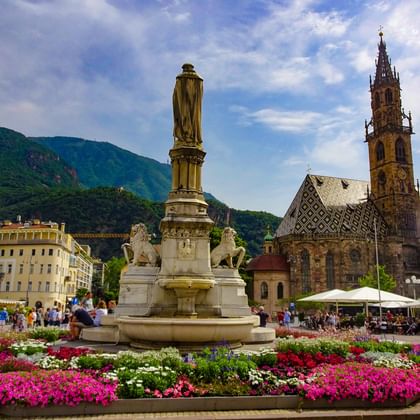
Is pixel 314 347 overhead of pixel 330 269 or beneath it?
beneath

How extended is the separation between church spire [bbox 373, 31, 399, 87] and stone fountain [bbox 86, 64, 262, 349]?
244 feet

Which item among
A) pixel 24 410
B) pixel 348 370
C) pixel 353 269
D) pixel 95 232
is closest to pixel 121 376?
pixel 24 410

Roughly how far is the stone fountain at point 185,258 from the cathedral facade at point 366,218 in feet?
158

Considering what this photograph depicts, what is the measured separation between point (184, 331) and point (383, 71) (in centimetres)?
8350

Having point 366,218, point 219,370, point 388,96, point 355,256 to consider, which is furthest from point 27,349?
point 388,96

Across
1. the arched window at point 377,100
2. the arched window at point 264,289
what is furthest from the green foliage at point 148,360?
the arched window at point 377,100

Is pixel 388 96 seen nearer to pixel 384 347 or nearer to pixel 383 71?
pixel 383 71

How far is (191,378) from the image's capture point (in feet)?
23.6

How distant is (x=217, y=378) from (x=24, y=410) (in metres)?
2.96

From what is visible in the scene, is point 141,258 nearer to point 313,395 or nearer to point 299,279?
point 313,395

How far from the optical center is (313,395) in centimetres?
652

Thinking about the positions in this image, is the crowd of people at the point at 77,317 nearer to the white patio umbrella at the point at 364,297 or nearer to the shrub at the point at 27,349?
the shrub at the point at 27,349

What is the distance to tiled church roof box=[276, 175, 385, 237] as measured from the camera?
218 feet

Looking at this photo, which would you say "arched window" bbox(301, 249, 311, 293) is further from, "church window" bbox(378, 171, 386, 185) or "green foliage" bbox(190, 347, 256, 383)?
"green foliage" bbox(190, 347, 256, 383)
